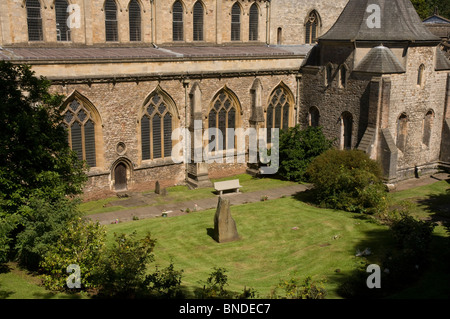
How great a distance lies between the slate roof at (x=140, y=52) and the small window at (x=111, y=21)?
793 millimetres

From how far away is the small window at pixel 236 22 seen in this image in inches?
1288

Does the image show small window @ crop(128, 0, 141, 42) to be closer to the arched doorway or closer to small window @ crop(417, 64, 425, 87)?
the arched doorway

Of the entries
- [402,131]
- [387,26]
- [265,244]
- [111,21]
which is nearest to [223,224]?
[265,244]

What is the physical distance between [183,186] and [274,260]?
11.3 meters

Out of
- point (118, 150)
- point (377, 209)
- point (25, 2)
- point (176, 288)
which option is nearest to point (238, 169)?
point (118, 150)

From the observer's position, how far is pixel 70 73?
945 inches

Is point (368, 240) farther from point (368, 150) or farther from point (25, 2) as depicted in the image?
point (25, 2)

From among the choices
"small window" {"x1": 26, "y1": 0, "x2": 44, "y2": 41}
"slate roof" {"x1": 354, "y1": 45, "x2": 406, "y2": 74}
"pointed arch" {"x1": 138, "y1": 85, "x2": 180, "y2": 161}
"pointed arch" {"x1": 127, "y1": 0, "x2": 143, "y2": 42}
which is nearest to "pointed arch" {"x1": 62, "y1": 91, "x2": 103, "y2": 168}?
"pointed arch" {"x1": 138, "y1": 85, "x2": 180, "y2": 161}

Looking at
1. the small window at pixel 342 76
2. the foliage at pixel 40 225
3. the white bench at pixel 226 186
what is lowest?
the white bench at pixel 226 186

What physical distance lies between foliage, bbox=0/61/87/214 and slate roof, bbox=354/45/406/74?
1688 centimetres

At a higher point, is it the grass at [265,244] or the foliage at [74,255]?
the foliage at [74,255]

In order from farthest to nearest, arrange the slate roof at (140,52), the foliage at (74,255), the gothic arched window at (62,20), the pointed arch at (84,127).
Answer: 1. the gothic arched window at (62,20)
2. the pointed arch at (84,127)
3. the slate roof at (140,52)
4. the foliage at (74,255)

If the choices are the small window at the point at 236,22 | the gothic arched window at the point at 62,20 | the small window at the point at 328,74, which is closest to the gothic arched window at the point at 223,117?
the small window at the point at 236,22

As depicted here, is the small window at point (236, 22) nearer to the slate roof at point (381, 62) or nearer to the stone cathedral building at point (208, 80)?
the stone cathedral building at point (208, 80)
